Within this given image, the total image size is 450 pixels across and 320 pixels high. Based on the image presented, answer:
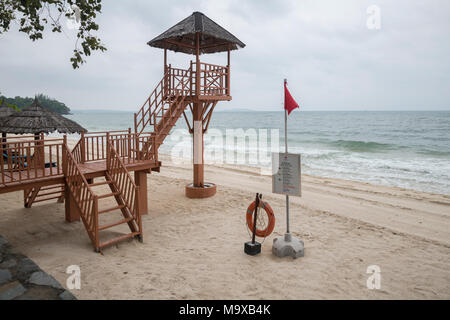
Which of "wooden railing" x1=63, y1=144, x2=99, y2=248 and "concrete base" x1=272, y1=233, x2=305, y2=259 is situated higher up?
"wooden railing" x1=63, y1=144, x2=99, y2=248

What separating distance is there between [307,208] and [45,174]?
26.7 ft

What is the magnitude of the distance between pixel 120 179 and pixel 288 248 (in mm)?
4431

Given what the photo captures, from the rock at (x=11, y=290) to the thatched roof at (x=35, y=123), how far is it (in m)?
5.37

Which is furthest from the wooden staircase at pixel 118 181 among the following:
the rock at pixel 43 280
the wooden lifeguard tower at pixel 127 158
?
the rock at pixel 43 280

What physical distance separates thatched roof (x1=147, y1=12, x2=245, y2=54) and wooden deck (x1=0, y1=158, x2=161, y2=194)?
4.89m

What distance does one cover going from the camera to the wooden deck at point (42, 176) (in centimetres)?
707

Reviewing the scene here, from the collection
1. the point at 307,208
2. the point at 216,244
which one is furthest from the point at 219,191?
the point at 216,244

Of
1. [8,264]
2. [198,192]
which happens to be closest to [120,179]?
[8,264]

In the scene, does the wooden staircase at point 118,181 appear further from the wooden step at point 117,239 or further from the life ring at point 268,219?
the life ring at point 268,219

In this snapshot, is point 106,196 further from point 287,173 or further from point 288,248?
point 288,248

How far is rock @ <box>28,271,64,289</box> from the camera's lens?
16.4 ft

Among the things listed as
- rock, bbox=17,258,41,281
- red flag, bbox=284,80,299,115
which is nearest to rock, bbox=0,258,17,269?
rock, bbox=17,258,41,281

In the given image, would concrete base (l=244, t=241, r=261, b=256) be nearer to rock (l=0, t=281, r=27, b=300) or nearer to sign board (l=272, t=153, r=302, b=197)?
sign board (l=272, t=153, r=302, b=197)
